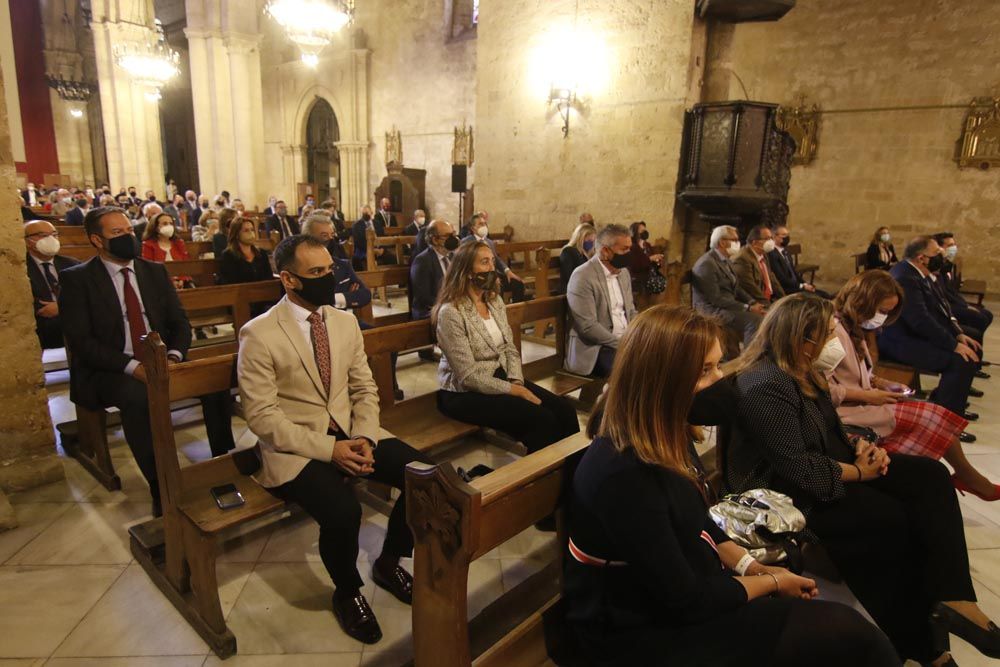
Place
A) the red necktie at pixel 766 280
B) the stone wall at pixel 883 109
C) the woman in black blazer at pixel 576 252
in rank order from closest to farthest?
the red necktie at pixel 766 280 < the woman in black blazer at pixel 576 252 < the stone wall at pixel 883 109

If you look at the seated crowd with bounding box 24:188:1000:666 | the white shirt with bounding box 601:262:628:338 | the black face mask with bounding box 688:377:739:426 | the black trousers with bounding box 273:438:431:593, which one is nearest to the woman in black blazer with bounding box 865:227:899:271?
the seated crowd with bounding box 24:188:1000:666

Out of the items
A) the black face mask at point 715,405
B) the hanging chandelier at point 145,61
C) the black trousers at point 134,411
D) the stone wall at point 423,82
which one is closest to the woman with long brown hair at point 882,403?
the black face mask at point 715,405

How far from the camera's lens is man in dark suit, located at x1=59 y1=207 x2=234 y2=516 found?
2.86 metres

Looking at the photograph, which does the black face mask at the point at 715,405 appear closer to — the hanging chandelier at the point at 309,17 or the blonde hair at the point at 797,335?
the blonde hair at the point at 797,335

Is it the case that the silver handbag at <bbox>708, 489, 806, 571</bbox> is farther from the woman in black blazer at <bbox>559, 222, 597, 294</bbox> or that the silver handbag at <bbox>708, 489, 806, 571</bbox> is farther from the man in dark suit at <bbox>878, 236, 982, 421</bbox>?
the woman in black blazer at <bbox>559, 222, 597, 294</bbox>

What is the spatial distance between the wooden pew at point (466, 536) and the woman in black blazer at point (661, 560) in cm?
15

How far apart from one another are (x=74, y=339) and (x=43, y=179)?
19.5 m

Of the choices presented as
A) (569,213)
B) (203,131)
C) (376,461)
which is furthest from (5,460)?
(203,131)

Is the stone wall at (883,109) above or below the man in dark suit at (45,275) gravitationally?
above

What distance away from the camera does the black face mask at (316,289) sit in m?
2.34

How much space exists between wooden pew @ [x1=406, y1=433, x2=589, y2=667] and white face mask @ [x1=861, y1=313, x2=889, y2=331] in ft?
7.96

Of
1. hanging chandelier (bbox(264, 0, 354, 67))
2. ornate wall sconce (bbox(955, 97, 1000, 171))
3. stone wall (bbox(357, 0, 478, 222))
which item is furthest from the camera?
stone wall (bbox(357, 0, 478, 222))

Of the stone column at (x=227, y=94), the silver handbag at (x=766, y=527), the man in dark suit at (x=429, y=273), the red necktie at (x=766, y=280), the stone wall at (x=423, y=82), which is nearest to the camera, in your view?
the silver handbag at (x=766, y=527)

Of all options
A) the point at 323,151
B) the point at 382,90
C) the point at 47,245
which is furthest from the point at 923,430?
the point at 323,151
